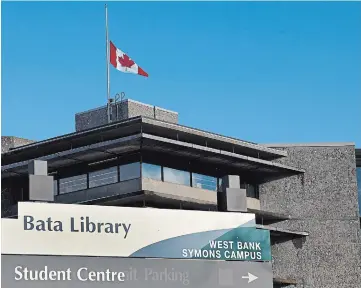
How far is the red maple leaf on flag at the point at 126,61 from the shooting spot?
1704 inches

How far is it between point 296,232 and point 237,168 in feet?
15.1

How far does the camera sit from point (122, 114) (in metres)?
45.4

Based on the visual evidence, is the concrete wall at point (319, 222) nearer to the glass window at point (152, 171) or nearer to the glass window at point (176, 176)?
the glass window at point (176, 176)

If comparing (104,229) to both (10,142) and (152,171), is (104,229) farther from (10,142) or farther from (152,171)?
(10,142)

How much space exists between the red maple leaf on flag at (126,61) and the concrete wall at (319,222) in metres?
10.4

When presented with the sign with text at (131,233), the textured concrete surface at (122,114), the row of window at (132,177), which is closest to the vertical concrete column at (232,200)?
the sign with text at (131,233)

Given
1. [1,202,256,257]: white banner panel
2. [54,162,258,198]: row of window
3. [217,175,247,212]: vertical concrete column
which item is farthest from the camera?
[54,162,258,198]: row of window

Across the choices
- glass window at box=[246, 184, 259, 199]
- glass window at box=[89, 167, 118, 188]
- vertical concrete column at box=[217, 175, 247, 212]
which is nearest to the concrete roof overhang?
glass window at box=[89, 167, 118, 188]

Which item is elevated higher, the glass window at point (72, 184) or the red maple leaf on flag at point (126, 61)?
the red maple leaf on flag at point (126, 61)

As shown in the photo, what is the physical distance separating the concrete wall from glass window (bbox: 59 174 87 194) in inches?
403

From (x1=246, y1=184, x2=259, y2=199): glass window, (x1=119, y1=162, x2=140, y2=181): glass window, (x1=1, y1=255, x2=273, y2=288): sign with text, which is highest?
(x1=119, y1=162, x2=140, y2=181): glass window

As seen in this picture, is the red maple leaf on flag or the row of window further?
the red maple leaf on flag

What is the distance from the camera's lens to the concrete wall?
46688mm

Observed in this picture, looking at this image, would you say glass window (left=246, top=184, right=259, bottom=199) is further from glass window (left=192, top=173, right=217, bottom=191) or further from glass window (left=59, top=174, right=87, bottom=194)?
glass window (left=59, top=174, right=87, bottom=194)
